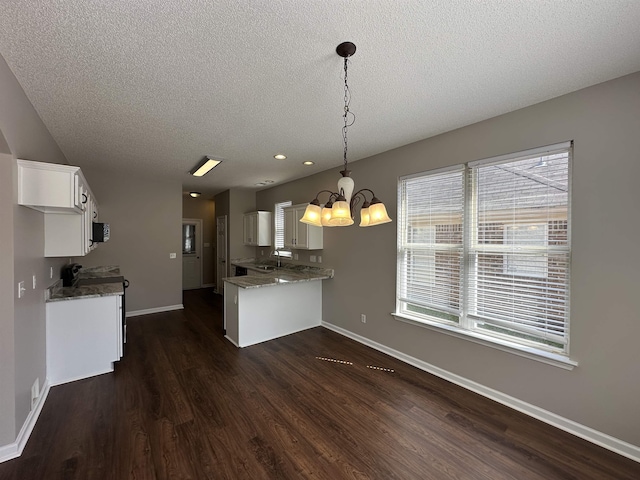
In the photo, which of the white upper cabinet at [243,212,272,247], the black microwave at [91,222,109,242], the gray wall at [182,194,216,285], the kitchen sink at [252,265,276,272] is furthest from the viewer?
the gray wall at [182,194,216,285]

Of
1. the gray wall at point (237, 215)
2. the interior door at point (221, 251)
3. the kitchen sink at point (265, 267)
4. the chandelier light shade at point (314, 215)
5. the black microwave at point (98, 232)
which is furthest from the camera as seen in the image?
the interior door at point (221, 251)

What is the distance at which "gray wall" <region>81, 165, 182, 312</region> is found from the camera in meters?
5.05

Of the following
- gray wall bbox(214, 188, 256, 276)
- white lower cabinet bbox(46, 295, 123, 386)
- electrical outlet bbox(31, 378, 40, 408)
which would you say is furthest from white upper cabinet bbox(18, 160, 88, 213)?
gray wall bbox(214, 188, 256, 276)

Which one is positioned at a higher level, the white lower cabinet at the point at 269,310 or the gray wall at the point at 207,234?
the gray wall at the point at 207,234

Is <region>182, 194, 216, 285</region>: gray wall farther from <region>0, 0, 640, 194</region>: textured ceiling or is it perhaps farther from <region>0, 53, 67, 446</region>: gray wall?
<region>0, 53, 67, 446</region>: gray wall

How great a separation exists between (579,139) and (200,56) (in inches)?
112

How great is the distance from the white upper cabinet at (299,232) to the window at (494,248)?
172cm

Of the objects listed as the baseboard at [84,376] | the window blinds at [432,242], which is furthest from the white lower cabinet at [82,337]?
the window blinds at [432,242]

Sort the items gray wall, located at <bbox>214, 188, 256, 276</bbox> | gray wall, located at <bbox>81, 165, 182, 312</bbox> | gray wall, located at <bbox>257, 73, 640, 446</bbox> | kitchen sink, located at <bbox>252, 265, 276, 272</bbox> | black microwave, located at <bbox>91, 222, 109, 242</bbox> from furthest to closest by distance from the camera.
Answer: gray wall, located at <bbox>214, 188, 256, 276</bbox> → kitchen sink, located at <bbox>252, 265, 276, 272</bbox> → gray wall, located at <bbox>81, 165, 182, 312</bbox> → black microwave, located at <bbox>91, 222, 109, 242</bbox> → gray wall, located at <bbox>257, 73, 640, 446</bbox>

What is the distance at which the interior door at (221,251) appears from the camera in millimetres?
7191

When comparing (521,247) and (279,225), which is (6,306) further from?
(279,225)

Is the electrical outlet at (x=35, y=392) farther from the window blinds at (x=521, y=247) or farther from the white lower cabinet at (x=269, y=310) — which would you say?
the window blinds at (x=521, y=247)

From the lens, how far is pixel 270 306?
424 centimetres

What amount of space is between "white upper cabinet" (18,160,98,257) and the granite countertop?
1.86 metres
